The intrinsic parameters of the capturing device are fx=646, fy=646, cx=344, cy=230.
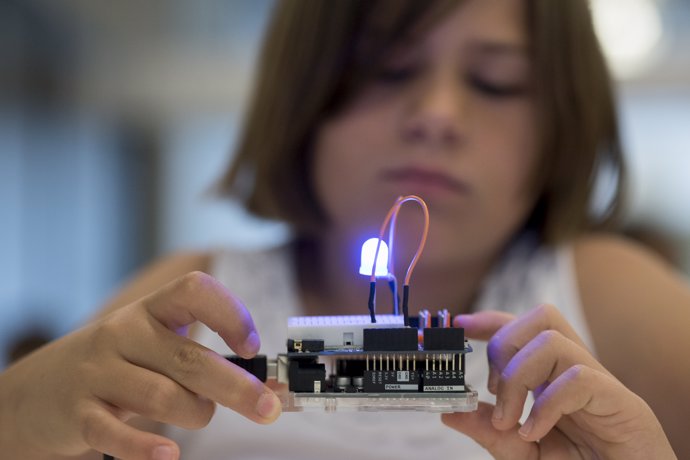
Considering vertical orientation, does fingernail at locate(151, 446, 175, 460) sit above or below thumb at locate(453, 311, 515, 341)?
below

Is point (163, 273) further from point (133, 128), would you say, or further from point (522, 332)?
point (133, 128)

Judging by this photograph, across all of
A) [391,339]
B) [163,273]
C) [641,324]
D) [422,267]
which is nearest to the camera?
[391,339]

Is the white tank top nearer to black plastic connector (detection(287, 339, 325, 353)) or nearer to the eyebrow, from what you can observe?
black plastic connector (detection(287, 339, 325, 353))

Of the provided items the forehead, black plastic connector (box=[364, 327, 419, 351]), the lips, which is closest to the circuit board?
black plastic connector (box=[364, 327, 419, 351])

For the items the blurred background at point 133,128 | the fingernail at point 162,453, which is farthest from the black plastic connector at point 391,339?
the blurred background at point 133,128

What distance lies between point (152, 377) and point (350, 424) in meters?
0.31

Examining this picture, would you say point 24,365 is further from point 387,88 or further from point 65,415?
point 387,88

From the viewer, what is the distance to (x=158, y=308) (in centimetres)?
44

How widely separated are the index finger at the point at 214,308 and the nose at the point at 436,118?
307 mm

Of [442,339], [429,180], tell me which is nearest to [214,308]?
[442,339]

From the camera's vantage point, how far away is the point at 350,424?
690 mm

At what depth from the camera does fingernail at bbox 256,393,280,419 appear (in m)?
0.41

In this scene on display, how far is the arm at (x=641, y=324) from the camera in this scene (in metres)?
0.54

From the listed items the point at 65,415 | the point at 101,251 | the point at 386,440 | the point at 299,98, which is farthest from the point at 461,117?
the point at 101,251
